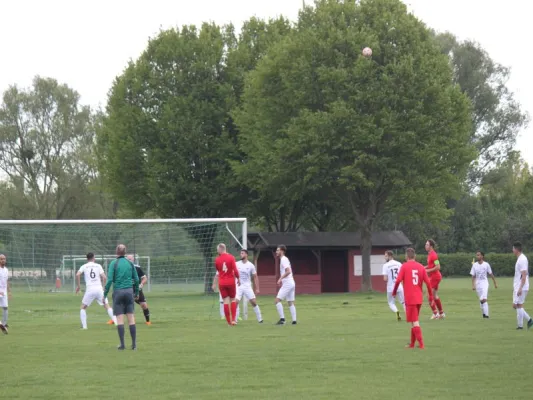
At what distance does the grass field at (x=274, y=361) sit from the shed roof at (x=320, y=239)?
27.1 metres

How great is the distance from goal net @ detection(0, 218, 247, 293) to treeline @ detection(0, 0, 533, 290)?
7.89 meters

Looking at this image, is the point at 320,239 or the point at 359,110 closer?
the point at 359,110

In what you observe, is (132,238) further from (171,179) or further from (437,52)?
(437,52)

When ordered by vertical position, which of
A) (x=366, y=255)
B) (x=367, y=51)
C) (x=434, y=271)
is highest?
(x=367, y=51)

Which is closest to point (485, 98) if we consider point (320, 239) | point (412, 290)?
point (320, 239)

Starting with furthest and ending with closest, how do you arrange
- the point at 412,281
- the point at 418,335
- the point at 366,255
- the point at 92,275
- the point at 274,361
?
the point at 366,255 → the point at 92,275 → the point at 412,281 → the point at 418,335 → the point at 274,361

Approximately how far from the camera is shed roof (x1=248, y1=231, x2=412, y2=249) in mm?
56062

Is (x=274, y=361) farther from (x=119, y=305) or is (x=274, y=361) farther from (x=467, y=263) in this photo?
(x=467, y=263)

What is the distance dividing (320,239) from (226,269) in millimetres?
32439

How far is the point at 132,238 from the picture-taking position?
153 ft

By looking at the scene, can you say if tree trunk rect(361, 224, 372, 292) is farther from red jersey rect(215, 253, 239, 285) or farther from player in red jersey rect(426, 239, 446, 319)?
red jersey rect(215, 253, 239, 285)

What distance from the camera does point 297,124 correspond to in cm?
5184

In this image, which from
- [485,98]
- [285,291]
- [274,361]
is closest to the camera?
[274,361]

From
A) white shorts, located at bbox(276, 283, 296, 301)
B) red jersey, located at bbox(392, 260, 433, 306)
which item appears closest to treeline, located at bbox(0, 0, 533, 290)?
white shorts, located at bbox(276, 283, 296, 301)
